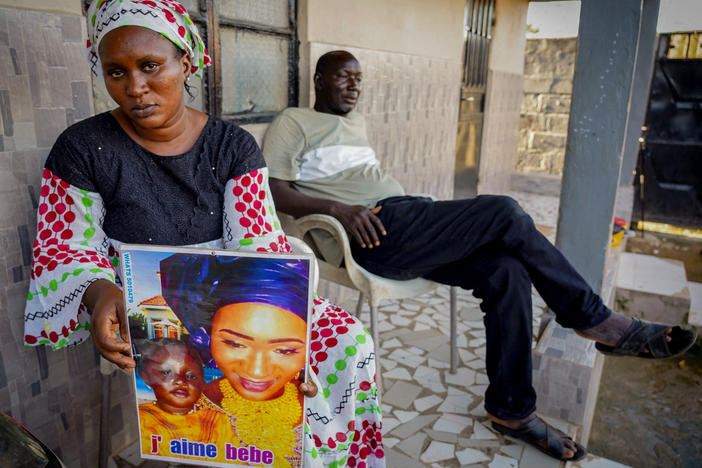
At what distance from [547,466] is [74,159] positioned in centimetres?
190

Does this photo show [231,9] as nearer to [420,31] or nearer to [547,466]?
[420,31]

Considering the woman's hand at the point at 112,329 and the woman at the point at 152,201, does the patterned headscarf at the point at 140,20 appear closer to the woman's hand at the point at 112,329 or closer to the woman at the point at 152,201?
the woman at the point at 152,201

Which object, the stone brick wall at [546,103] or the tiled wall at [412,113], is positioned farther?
the stone brick wall at [546,103]

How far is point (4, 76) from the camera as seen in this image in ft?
4.74

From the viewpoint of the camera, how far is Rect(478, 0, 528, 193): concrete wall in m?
5.97

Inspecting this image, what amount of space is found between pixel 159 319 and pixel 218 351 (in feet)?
0.46

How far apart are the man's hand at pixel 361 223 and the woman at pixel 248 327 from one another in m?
1.07

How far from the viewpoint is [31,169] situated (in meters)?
1.53

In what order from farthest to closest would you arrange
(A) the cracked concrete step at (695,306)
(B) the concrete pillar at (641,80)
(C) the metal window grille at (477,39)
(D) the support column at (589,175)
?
(B) the concrete pillar at (641,80) < (C) the metal window grille at (477,39) < (A) the cracked concrete step at (695,306) < (D) the support column at (589,175)

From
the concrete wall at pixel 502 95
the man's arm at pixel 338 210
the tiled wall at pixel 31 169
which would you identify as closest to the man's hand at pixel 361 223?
the man's arm at pixel 338 210

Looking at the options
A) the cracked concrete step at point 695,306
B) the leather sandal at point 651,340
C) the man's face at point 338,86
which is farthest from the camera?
the cracked concrete step at point 695,306

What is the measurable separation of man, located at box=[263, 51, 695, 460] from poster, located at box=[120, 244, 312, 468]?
1078 mm

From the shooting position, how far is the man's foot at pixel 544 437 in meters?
1.98

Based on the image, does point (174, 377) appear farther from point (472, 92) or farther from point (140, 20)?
point (472, 92)
